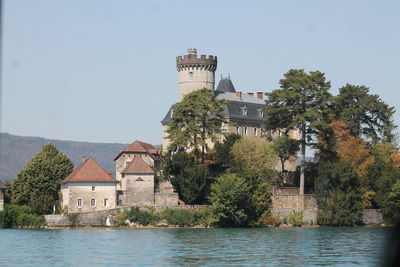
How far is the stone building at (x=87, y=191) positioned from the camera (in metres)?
54.8

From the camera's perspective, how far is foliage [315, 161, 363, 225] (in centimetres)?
5319

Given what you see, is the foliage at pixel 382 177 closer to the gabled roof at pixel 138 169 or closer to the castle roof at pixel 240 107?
the gabled roof at pixel 138 169

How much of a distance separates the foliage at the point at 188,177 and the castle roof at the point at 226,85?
29127 mm

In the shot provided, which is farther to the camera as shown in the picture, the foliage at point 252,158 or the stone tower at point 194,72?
the stone tower at point 194,72

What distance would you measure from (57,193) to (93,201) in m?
4.18

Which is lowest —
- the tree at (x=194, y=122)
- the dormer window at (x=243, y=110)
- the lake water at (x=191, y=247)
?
the lake water at (x=191, y=247)

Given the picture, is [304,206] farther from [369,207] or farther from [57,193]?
[57,193]

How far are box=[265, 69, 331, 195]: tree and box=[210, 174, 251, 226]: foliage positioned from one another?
19.5 ft

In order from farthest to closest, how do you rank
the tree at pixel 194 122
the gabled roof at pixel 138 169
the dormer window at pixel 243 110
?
the dormer window at pixel 243 110
the tree at pixel 194 122
the gabled roof at pixel 138 169

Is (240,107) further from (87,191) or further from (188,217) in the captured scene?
(87,191)

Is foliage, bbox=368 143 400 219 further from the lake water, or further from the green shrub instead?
the green shrub

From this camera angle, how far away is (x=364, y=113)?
2527 inches

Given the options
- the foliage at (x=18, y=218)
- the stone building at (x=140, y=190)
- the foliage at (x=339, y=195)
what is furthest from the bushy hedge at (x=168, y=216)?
the foliage at (x=339, y=195)

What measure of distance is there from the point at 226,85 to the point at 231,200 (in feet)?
114
